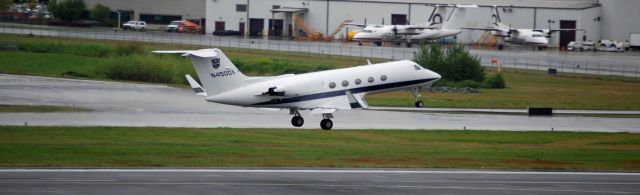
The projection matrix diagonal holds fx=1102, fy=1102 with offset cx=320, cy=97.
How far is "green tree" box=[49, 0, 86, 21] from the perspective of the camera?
132500 millimetres

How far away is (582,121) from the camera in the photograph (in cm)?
5300

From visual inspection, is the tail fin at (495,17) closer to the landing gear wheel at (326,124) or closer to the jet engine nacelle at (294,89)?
the jet engine nacelle at (294,89)

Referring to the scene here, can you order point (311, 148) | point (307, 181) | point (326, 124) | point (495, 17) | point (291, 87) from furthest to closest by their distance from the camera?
point (495, 17) < point (326, 124) < point (291, 87) < point (311, 148) < point (307, 181)

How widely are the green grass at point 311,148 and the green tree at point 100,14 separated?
90.4m

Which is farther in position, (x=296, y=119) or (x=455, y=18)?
(x=455, y=18)

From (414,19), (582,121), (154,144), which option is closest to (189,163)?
(154,144)

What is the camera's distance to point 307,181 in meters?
31.7

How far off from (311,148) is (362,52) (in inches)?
2479

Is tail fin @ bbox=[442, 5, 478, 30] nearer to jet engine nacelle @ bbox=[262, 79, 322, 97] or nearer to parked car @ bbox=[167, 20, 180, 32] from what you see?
parked car @ bbox=[167, 20, 180, 32]

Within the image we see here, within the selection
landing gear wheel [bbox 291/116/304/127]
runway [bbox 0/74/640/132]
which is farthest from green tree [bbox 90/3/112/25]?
landing gear wheel [bbox 291/116/304/127]

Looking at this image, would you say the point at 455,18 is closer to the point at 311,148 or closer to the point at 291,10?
the point at 291,10

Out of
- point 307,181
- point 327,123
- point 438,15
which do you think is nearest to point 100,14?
point 438,15

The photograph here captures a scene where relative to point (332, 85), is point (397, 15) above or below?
above

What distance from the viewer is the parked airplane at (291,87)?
4544 centimetres
